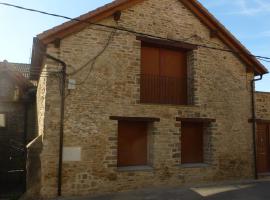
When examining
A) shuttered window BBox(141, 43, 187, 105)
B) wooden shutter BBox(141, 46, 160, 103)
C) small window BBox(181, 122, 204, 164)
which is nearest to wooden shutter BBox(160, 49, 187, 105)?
shuttered window BBox(141, 43, 187, 105)

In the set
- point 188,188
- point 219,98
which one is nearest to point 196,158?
point 188,188

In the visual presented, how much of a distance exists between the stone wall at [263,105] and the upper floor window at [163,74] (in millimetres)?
3569

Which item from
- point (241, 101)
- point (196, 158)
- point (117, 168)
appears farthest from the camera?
point (241, 101)

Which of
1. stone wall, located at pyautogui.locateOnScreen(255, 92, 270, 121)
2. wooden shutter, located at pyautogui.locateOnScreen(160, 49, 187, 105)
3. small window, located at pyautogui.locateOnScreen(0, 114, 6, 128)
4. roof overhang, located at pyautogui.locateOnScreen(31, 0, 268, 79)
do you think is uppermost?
roof overhang, located at pyautogui.locateOnScreen(31, 0, 268, 79)

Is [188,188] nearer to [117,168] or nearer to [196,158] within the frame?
[196,158]

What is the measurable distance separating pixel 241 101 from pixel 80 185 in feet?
24.8

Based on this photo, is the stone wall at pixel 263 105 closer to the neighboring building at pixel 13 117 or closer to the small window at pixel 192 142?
the small window at pixel 192 142

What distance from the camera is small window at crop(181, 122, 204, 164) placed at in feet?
39.5

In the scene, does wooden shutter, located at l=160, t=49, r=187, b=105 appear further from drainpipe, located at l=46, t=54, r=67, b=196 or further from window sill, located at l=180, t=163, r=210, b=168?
drainpipe, located at l=46, t=54, r=67, b=196

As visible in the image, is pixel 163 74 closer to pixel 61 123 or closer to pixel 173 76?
pixel 173 76

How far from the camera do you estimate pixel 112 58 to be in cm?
1065

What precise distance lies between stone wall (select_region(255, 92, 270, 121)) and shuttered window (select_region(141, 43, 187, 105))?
3.61 m

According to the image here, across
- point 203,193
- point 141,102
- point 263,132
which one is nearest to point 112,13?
point 141,102

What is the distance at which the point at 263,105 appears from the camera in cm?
1376
